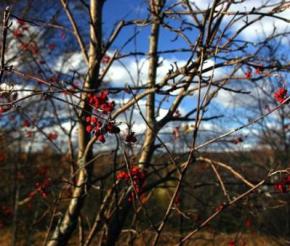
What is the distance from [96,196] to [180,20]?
12236 mm

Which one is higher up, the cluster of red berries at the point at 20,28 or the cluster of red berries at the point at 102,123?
the cluster of red berries at the point at 20,28

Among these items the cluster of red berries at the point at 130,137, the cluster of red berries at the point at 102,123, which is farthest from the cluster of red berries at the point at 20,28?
the cluster of red berries at the point at 130,137

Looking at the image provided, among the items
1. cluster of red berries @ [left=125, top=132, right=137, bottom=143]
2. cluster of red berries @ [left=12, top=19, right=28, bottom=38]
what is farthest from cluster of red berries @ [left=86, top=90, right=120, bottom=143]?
cluster of red berries @ [left=12, top=19, right=28, bottom=38]

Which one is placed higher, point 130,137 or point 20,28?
point 20,28

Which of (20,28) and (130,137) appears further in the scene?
(20,28)

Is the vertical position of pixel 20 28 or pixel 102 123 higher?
pixel 20 28

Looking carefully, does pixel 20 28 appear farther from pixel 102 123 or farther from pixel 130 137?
pixel 130 137

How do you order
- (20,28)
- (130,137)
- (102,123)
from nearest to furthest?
(130,137)
(102,123)
(20,28)

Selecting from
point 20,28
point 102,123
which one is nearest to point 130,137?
point 102,123

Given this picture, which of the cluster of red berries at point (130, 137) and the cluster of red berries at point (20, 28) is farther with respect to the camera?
the cluster of red berries at point (20, 28)

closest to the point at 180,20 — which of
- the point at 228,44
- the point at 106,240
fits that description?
the point at 228,44

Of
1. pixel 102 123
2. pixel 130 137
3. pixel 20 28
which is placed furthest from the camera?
pixel 20 28

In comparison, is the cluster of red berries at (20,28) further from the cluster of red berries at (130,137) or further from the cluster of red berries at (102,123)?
the cluster of red berries at (130,137)

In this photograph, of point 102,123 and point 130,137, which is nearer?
point 130,137
